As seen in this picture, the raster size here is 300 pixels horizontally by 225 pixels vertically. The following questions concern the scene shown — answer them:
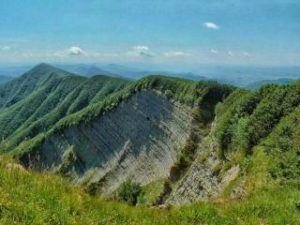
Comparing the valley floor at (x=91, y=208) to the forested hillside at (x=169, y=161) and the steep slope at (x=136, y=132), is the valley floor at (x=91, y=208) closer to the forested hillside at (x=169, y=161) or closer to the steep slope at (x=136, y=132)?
the forested hillside at (x=169, y=161)

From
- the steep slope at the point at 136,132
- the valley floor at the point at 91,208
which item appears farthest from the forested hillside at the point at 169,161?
the steep slope at the point at 136,132

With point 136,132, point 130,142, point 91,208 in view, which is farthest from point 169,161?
point 91,208

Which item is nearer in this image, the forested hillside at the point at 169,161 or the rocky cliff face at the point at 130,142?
the forested hillside at the point at 169,161

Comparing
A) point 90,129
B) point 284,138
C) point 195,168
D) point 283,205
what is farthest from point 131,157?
point 283,205

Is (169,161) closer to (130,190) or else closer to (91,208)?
(130,190)

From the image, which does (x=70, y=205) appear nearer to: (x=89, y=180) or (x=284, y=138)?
(x=284, y=138)

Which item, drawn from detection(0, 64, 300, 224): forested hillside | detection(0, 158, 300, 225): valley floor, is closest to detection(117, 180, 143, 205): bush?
detection(0, 64, 300, 224): forested hillside
